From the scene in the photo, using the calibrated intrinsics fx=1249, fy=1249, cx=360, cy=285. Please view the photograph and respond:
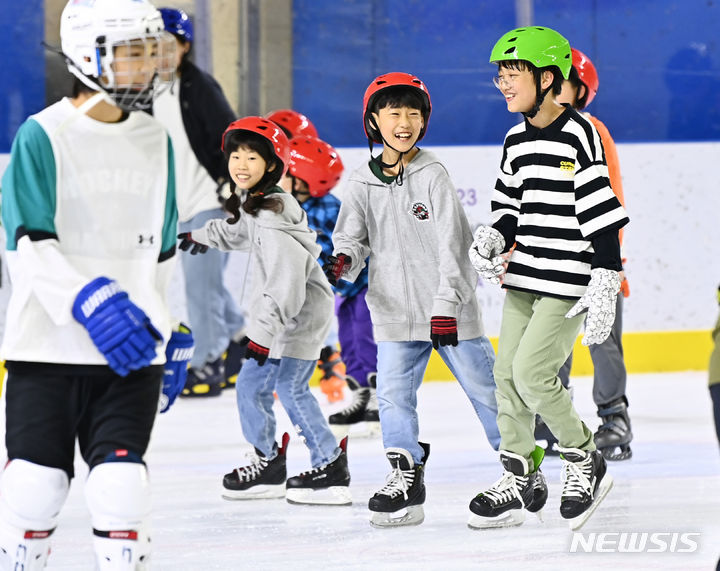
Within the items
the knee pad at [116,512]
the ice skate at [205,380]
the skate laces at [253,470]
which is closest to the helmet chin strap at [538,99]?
the skate laces at [253,470]

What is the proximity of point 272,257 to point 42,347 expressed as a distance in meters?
1.42

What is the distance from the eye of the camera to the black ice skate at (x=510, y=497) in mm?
3256

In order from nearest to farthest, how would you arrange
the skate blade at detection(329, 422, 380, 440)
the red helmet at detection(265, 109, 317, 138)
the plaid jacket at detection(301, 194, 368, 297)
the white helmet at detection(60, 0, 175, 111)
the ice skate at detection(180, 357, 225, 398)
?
the white helmet at detection(60, 0, 175, 111) < the plaid jacket at detection(301, 194, 368, 297) < the skate blade at detection(329, 422, 380, 440) < the red helmet at detection(265, 109, 317, 138) < the ice skate at detection(180, 357, 225, 398)

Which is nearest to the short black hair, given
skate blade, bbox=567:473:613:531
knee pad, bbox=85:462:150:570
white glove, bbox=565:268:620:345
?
white glove, bbox=565:268:620:345

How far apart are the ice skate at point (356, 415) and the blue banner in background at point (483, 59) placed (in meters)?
2.01

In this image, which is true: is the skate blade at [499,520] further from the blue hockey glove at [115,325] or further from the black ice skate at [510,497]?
the blue hockey glove at [115,325]

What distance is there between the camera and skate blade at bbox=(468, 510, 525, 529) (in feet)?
10.7

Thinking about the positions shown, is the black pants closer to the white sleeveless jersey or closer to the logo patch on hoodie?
the white sleeveless jersey

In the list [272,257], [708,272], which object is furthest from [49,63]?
[708,272]

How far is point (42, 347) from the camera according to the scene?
221 centimetres

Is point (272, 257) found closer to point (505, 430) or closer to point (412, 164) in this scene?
point (412, 164)

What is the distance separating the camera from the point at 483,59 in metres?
6.59

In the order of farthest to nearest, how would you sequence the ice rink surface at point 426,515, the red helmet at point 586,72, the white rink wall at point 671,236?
the white rink wall at point 671,236
the red helmet at point 586,72
the ice rink surface at point 426,515

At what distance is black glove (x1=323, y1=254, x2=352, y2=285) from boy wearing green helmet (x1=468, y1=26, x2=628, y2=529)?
1.25 ft
